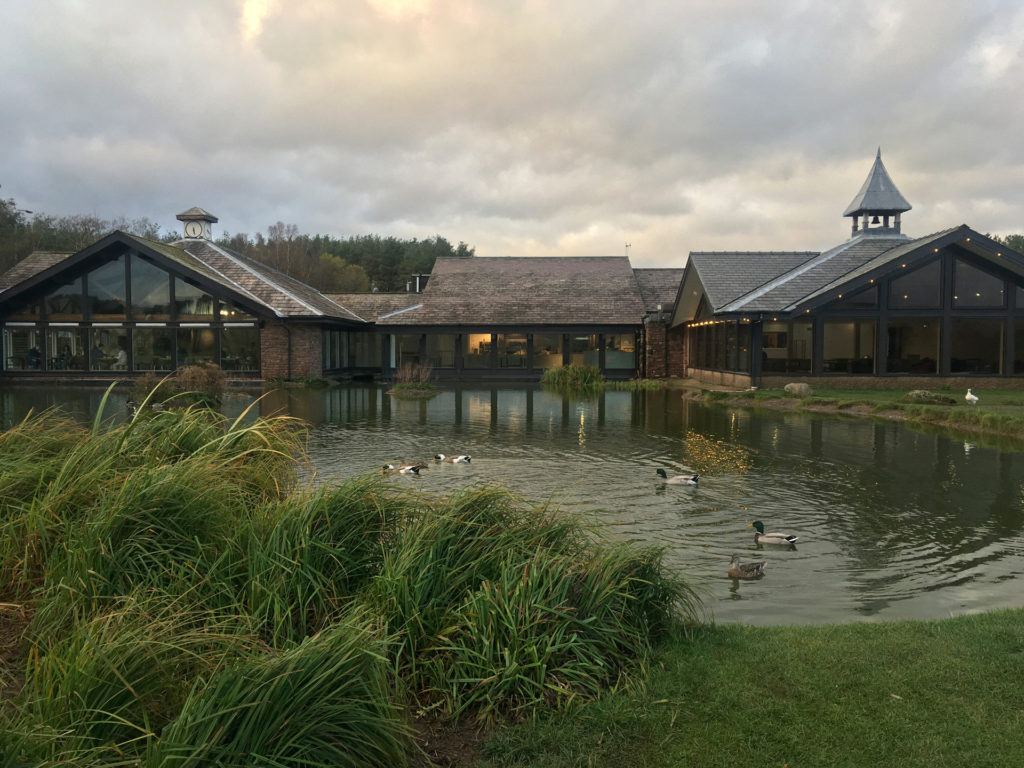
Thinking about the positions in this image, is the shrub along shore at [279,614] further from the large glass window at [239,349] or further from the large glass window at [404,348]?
the large glass window at [404,348]

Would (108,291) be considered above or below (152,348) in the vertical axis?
above

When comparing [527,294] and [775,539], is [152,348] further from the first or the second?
[775,539]

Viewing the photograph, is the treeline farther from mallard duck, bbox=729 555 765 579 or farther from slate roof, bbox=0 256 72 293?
mallard duck, bbox=729 555 765 579

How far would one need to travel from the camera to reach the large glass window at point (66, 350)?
3052 centimetres

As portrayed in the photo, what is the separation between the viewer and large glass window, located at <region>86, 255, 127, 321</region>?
3027 cm

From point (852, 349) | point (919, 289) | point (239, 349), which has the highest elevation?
point (919, 289)

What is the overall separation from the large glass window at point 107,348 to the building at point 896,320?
76.2ft

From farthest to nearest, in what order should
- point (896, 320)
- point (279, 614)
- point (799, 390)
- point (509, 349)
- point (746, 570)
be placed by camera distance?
point (509, 349) → point (896, 320) → point (799, 390) → point (746, 570) → point (279, 614)

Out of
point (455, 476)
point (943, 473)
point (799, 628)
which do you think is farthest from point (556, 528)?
point (943, 473)

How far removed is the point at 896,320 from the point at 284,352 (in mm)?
22411

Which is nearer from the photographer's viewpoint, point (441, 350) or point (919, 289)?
point (919, 289)

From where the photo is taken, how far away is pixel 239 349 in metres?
30.5

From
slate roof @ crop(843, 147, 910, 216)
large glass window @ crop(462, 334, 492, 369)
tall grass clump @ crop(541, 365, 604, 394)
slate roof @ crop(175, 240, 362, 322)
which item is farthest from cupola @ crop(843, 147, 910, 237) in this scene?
slate roof @ crop(175, 240, 362, 322)

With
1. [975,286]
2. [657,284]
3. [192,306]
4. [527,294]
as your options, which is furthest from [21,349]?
[975,286]
